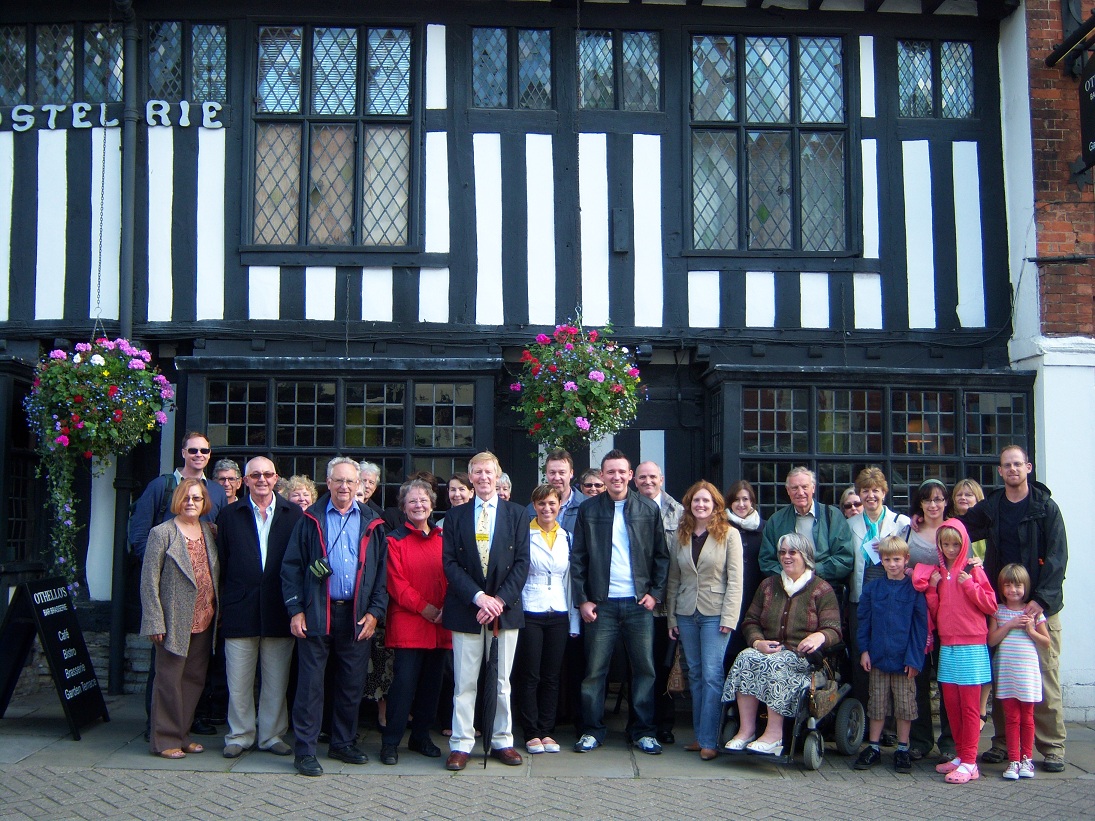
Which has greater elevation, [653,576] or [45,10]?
[45,10]

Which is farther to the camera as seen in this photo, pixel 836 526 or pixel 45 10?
pixel 45 10

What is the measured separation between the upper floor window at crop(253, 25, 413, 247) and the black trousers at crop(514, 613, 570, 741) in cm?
367

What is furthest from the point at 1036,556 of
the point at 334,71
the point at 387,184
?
the point at 334,71

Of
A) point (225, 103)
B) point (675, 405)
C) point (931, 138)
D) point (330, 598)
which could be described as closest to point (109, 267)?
point (225, 103)

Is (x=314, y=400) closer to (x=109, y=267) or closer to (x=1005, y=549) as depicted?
(x=109, y=267)

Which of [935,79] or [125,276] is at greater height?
[935,79]

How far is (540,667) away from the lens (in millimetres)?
6695

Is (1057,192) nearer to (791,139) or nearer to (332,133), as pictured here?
(791,139)

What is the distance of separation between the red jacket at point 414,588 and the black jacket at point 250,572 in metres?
0.64

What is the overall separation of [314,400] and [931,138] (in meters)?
5.52

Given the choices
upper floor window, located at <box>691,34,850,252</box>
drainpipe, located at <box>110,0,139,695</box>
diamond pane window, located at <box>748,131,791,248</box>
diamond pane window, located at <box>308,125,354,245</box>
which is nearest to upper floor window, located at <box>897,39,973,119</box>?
upper floor window, located at <box>691,34,850,252</box>

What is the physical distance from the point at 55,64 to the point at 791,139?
6.16 m

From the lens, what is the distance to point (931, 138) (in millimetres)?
8984

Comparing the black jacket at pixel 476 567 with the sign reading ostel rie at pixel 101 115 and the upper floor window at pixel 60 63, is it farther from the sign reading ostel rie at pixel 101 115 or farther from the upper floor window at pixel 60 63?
the upper floor window at pixel 60 63
